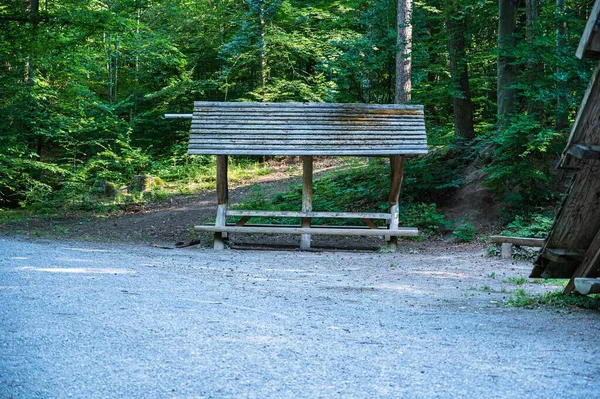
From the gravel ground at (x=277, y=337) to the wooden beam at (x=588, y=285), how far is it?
32cm

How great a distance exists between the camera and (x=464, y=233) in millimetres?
15625

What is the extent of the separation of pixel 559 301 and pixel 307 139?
844 cm

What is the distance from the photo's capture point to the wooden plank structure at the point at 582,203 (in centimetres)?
571

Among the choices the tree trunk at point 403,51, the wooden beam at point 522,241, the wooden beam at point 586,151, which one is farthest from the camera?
the tree trunk at point 403,51

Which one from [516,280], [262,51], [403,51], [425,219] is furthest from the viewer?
[262,51]

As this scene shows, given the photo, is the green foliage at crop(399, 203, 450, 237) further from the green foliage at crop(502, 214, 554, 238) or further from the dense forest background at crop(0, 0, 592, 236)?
the green foliage at crop(502, 214, 554, 238)

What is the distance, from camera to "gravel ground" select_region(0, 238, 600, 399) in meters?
4.30

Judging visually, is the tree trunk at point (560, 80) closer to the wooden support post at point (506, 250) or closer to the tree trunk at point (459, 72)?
→ the tree trunk at point (459, 72)

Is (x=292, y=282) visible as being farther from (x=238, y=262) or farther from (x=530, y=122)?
(x=530, y=122)

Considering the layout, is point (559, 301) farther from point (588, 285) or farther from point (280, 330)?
point (280, 330)

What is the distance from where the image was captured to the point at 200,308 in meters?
7.15

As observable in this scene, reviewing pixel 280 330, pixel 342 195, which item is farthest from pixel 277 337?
pixel 342 195

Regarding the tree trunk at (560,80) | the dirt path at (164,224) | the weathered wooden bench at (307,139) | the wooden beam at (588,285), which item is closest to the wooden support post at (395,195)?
the weathered wooden bench at (307,139)

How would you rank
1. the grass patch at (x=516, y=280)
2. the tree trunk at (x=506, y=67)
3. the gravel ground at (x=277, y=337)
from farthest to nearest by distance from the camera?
the tree trunk at (x=506, y=67) < the grass patch at (x=516, y=280) < the gravel ground at (x=277, y=337)
